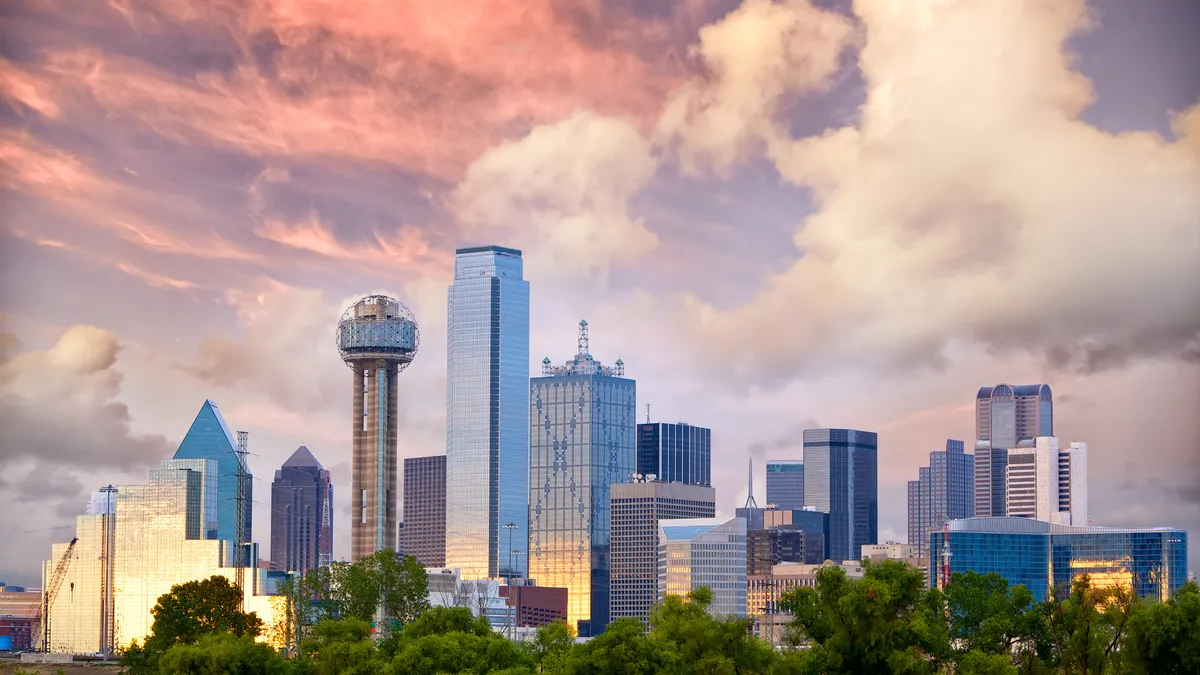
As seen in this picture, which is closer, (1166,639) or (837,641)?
(1166,639)

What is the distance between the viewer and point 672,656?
3159 inches

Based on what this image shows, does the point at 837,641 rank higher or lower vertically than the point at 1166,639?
lower

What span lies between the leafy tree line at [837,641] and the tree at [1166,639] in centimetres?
7

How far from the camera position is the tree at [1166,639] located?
7750 cm

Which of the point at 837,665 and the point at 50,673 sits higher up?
the point at 837,665

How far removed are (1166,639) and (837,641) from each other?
50.7 feet

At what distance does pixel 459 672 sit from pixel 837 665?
768 inches

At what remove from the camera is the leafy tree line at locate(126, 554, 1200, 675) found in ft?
258

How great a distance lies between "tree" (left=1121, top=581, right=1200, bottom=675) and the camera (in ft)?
254

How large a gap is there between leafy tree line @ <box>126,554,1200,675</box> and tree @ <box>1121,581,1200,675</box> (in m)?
0.07

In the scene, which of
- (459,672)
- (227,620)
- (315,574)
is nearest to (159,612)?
(227,620)

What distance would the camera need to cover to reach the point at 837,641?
260 ft

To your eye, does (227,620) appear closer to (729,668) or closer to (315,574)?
(315,574)

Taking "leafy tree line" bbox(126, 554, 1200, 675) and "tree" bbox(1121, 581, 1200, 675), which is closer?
"tree" bbox(1121, 581, 1200, 675)
